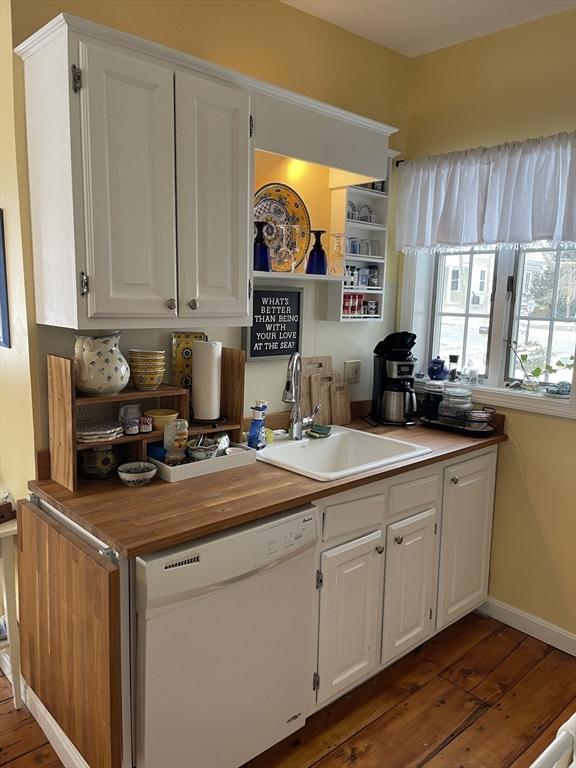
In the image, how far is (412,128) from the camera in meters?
3.03

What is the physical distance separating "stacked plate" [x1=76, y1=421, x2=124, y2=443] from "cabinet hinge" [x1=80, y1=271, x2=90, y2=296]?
448 mm

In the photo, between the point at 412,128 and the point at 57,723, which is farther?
the point at 412,128

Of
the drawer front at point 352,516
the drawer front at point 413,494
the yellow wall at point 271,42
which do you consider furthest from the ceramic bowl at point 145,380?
the yellow wall at point 271,42

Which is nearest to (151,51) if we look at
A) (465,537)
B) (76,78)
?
(76,78)

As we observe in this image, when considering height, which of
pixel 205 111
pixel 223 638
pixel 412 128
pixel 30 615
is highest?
pixel 412 128

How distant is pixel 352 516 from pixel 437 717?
858 mm

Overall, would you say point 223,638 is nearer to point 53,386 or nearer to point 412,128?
point 53,386

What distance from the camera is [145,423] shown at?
2008mm

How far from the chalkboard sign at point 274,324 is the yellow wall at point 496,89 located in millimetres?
1119

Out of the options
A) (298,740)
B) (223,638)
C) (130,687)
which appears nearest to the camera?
(130,687)

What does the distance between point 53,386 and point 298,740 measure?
4.82 ft

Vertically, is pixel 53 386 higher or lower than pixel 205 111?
lower

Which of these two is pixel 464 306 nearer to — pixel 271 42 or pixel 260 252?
pixel 260 252

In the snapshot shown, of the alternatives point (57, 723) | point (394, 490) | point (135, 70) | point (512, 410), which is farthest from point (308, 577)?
point (135, 70)
